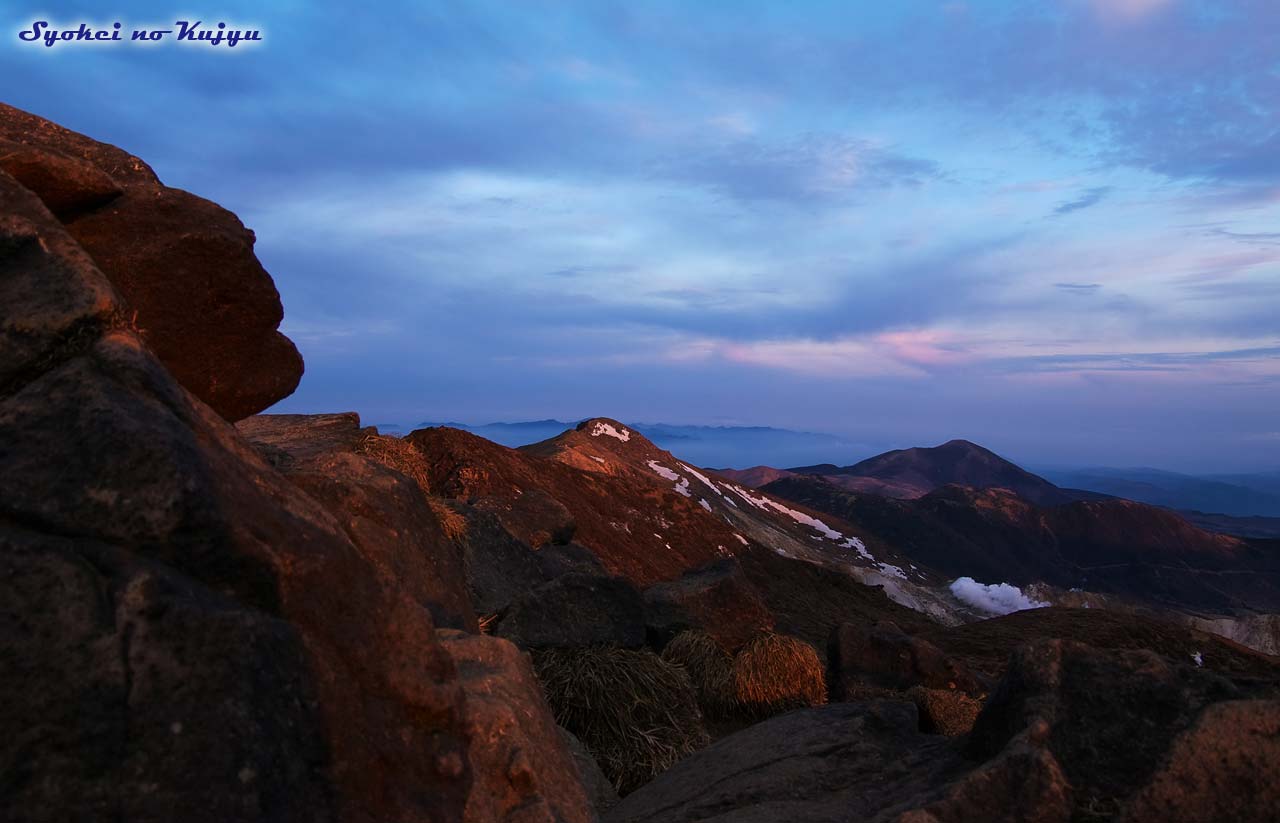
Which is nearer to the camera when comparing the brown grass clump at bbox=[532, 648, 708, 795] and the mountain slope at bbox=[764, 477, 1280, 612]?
the brown grass clump at bbox=[532, 648, 708, 795]

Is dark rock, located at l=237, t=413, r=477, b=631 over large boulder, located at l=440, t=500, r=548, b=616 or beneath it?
over

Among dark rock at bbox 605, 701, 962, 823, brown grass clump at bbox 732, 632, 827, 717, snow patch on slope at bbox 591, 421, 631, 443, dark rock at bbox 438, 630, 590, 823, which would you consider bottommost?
brown grass clump at bbox 732, 632, 827, 717

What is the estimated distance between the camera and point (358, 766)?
3.24 metres

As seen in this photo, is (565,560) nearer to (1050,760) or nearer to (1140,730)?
(1140,730)

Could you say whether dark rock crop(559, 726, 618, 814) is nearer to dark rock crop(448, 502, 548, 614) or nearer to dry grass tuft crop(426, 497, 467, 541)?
dark rock crop(448, 502, 548, 614)

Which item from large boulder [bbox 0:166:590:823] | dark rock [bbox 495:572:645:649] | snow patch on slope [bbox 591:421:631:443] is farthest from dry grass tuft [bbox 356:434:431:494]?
snow patch on slope [bbox 591:421:631:443]

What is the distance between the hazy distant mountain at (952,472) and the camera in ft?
515

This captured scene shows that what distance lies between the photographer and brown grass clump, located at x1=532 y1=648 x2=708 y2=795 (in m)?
9.14

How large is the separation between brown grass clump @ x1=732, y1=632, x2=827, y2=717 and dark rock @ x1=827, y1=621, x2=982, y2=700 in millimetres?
334

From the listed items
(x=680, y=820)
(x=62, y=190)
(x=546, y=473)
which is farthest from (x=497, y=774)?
(x=546, y=473)

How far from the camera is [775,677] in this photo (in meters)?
12.1

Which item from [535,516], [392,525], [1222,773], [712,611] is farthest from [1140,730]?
[535,516]

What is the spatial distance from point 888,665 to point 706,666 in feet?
8.52

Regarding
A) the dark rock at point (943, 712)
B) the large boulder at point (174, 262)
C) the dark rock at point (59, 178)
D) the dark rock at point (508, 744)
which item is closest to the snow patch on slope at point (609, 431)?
the dark rock at point (943, 712)
